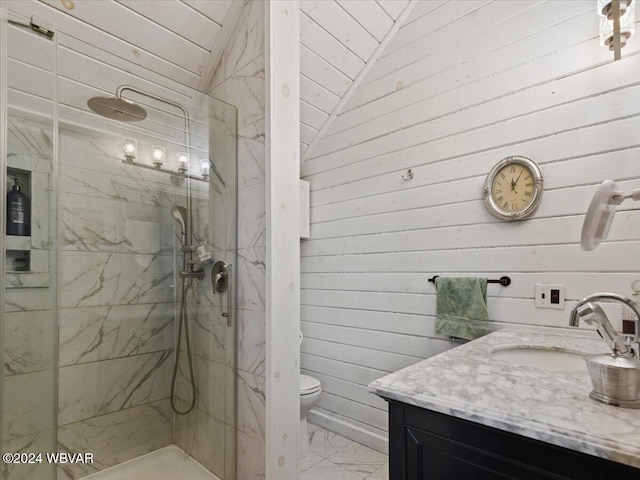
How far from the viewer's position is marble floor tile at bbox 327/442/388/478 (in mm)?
2048

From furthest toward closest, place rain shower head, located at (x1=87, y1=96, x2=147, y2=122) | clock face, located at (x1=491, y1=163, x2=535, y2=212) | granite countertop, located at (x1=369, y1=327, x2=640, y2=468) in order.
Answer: clock face, located at (x1=491, y1=163, x2=535, y2=212)
rain shower head, located at (x1=87, y1=96, x2=147, y2=122)
granite countertop, located at (x1=369, y1=327, x2=640, y2=468)

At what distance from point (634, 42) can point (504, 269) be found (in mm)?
1104

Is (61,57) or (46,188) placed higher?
(61,57)

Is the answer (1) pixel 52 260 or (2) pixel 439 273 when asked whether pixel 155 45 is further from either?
(2) pixel 439 273

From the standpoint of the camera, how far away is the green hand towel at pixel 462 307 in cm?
179

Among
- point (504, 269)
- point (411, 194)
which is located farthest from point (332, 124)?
point (504, 269)

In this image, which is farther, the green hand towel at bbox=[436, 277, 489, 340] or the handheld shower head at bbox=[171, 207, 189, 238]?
the green hand towel at bbox=[436, 277, 489, 340]

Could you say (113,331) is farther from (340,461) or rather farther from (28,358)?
(340,461)

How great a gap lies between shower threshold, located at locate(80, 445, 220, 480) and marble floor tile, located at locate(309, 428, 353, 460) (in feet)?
2.84

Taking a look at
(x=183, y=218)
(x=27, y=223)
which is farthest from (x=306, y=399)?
(x=27, y=223)

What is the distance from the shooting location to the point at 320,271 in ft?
8.85

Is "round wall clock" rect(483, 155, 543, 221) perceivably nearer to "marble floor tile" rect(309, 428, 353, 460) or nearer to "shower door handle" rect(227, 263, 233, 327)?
"shower door handle" rect(227, 263, 233, 327)

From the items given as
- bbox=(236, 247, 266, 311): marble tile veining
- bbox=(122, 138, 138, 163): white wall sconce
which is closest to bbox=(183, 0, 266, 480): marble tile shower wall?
bbox=(236, 247, 266, 311): marble tile veining

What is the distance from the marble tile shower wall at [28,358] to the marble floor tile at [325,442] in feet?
4.85
